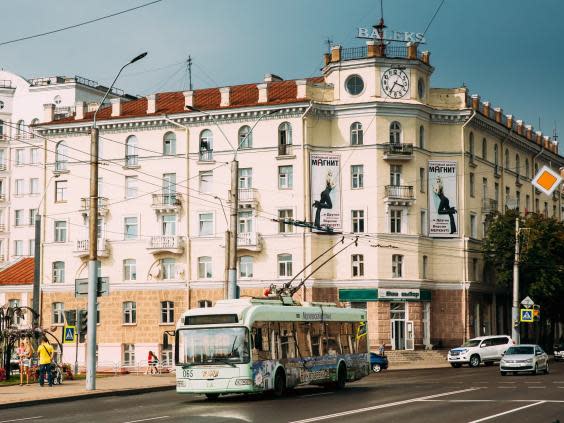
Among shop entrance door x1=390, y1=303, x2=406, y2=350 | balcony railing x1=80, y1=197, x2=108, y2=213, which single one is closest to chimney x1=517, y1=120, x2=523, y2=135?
shop entrance door x1=390, y1=303, x2=406, y2=350

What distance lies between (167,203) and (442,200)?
18.4 metres

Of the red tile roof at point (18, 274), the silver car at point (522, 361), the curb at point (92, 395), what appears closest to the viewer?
the curb at point (92, 395)

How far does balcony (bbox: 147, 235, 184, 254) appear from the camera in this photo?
72750mm

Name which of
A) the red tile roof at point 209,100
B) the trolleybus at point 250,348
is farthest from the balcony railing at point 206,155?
the trolleybus at point 250,348

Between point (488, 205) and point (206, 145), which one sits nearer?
point (206, 145)

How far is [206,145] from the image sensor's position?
7388 cm

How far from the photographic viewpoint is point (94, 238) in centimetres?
3378

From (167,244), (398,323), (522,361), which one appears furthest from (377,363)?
(167,244)

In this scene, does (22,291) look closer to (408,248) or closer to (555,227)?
(408,248)

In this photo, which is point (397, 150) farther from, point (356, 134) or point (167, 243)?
point (167, 243)

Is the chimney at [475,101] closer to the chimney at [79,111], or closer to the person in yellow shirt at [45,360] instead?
the chimney at [79,111]

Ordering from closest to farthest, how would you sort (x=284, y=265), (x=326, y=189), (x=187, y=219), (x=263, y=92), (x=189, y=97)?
(x=284, y=265) → (x=326, y=189) → (x=263, y=92) → (x=187, y=219) → (x=189, y=97)

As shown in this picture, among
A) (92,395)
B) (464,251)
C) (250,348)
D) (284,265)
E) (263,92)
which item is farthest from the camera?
(464,251)

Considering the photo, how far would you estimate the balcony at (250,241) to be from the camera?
70688 millimetres
